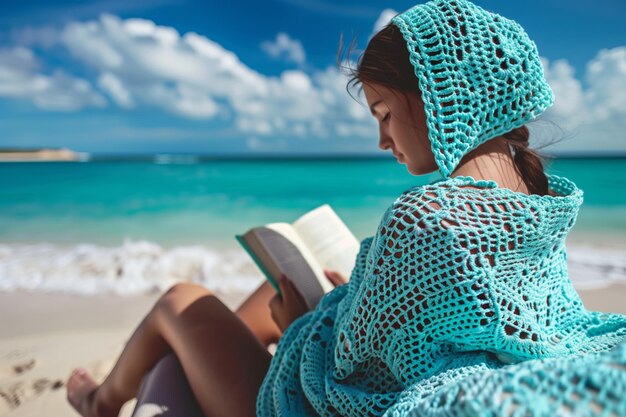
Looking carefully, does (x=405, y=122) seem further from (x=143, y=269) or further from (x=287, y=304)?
(x=143, y=269)

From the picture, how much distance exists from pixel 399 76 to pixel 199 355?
3.19 feet

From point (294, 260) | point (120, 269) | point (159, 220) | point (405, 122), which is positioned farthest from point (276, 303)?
point (159, 220)

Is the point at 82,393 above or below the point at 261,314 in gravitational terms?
below

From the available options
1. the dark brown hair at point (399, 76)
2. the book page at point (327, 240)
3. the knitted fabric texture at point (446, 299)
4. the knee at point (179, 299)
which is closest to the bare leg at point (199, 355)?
the knee at point (179, 299)

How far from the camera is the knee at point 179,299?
5.37ft

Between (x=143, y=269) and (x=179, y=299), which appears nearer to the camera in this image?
(x=179, y=299)

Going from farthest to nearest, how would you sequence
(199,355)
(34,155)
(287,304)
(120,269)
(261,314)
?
(34,155), (120,269), (261,314), (287,304), (199,355)

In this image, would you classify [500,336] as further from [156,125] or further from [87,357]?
[156,125]

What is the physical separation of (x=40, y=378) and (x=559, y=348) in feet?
7.95

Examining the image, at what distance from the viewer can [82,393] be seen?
198cm

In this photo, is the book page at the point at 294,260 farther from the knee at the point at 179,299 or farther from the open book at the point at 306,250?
→ the knee at the point at 179,299

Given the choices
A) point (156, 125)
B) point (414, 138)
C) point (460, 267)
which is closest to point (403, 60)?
point (414, 138)

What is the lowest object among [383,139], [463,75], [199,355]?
[199,355]

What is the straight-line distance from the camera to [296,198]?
1198cm
